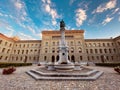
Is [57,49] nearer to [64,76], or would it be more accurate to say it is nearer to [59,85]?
[64,76]

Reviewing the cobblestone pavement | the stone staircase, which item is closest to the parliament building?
the stone staircase

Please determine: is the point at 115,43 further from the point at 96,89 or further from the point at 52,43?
the point at 96,89

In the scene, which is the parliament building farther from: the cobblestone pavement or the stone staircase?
the cobblestone pavement

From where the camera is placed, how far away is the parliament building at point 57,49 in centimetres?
3581

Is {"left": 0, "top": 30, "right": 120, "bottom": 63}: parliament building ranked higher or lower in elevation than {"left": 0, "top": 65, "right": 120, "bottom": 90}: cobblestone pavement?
higher

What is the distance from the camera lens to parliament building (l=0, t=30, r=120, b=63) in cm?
3581

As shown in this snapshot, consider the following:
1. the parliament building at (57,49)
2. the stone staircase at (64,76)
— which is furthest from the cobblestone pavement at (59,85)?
the parliament building at (57,49)

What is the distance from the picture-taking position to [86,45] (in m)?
39.2

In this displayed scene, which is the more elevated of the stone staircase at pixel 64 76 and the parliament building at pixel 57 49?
the parliament building at pixel 57 49

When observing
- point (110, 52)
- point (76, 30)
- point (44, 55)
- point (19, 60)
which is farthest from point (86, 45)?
point (19, 60)

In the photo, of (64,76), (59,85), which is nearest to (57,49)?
(64,76)

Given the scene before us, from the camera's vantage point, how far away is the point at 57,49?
120ft

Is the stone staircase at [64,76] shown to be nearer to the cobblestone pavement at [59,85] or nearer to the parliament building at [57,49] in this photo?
the cobblestone pavement at [59,85]

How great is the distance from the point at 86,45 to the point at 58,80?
115 ft
